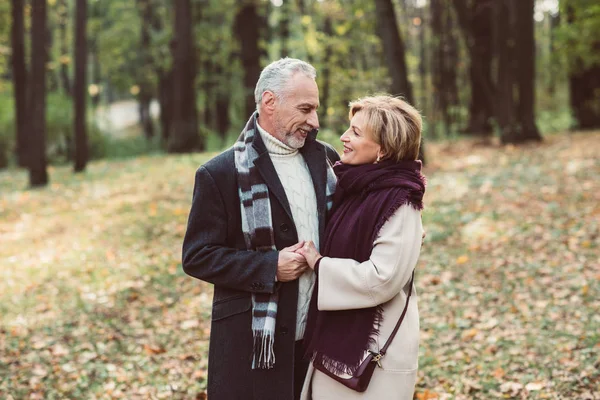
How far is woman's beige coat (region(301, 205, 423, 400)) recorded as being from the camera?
266 cm

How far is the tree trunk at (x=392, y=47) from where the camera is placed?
13.5 metres

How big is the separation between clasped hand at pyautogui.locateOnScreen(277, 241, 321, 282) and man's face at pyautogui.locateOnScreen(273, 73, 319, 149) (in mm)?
508

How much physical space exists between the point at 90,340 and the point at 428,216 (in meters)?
5.89

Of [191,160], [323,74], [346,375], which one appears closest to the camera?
[346,375]

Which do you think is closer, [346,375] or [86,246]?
[346,375]

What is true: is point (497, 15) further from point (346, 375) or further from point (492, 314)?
point (346, 375)

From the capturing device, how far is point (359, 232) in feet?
9.04

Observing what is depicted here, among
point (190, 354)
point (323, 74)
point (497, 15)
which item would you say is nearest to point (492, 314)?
point (190, 354)

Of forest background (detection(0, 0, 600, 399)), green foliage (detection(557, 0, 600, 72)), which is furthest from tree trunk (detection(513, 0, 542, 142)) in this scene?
green foliage (detection(557, 0, 600, 72))

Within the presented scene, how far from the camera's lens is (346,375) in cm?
275

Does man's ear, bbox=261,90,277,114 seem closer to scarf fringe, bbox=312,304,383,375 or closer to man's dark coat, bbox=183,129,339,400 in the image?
man's dark coat, bbox=183,129,339,400

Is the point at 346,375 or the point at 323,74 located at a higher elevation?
the point at 323,74

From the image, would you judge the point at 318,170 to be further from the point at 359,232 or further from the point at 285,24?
the point at 285,24

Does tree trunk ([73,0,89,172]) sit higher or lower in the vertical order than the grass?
higher
